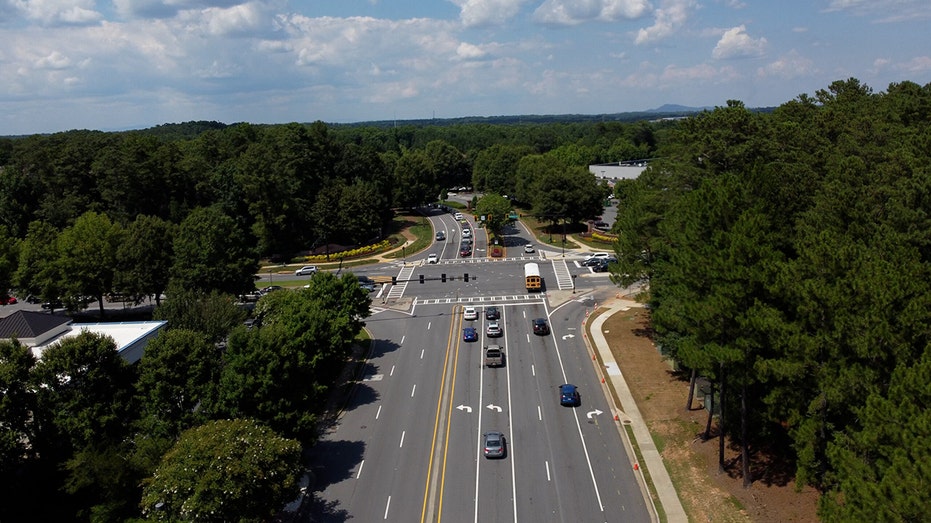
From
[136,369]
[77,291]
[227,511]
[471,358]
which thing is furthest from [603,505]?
[77,291]

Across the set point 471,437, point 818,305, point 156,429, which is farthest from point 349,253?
point 818,305

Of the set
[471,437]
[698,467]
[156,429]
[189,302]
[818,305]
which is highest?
[818,305]

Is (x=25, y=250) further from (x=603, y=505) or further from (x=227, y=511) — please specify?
(x=603, y=505)

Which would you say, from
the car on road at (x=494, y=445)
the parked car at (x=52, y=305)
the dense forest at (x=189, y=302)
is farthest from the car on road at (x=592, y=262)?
the parked car at (x=52, y=305)

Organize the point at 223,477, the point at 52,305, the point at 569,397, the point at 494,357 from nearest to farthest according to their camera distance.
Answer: the point at 223,477, the point at 569,397, the point at 494,357, the point at 52,305

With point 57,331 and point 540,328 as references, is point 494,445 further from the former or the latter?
point 57,331

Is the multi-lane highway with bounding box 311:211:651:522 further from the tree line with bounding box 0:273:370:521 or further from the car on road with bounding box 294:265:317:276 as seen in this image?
the car on road with bounding box 294:265:317:276

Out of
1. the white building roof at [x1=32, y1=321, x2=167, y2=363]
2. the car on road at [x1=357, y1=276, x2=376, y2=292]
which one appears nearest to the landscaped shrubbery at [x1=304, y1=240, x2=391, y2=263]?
the car on road at [x1=357, y1=276, x2=376, y2=292]
